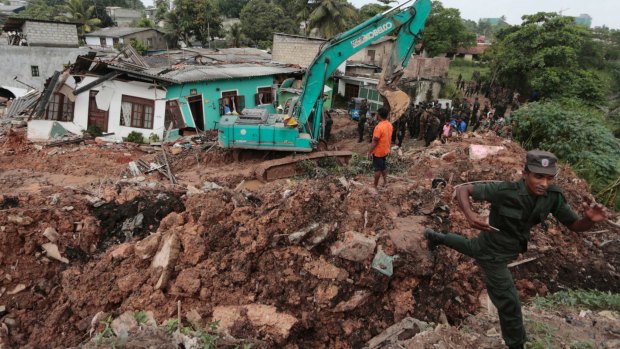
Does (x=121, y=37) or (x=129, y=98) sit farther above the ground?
(x=121, y=37)

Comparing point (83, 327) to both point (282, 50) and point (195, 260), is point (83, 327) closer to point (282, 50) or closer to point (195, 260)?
point (195, 260)

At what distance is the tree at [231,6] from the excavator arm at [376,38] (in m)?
48.5

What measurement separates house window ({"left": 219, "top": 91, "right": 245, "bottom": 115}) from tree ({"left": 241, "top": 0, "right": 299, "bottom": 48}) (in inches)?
861

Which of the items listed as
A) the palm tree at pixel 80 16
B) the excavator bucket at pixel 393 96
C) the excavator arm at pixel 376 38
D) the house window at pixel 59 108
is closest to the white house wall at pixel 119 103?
the house window at pixel 59 108

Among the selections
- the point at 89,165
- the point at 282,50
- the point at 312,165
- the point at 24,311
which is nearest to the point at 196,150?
the point at 89,165

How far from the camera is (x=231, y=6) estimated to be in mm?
53625

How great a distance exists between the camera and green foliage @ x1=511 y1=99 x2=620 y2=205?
9141 millimetres

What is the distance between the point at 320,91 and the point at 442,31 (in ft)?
105

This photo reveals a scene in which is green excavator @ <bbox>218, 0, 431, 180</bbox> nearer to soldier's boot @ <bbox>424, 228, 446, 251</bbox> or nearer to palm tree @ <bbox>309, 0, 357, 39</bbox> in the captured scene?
soldier's boot @ <bbox>424, 228, 446, 251</bbox>

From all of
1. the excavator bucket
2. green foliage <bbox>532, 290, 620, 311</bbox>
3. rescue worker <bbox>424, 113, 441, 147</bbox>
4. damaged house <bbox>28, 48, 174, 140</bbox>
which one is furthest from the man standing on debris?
damaged house <bbox>28, 48, 174, 140</bbox>

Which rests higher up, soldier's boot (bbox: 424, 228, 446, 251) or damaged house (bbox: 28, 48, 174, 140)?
damaged house (bbox: 28, 48, 174, 140)

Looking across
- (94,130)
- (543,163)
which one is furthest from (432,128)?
(94,130)

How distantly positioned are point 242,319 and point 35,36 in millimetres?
24756

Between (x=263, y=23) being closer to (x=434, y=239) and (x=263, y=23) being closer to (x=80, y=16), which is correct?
(x=80, y=16)
